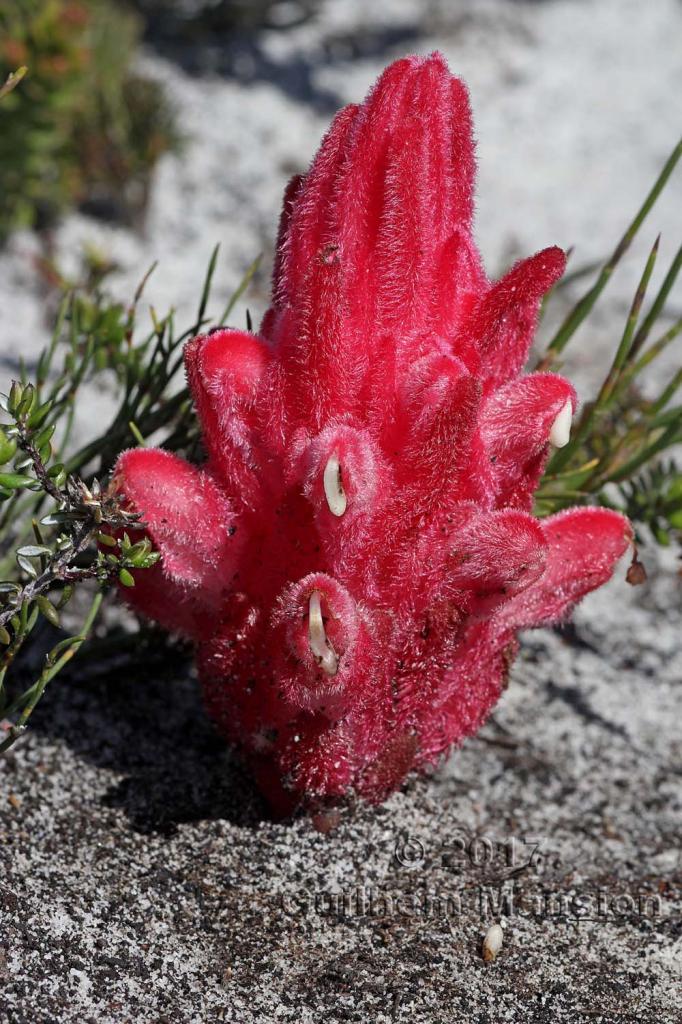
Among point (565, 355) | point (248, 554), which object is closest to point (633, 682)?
point (248, 554)

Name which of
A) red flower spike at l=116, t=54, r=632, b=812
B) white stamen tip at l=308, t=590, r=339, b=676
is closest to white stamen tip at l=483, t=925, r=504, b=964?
red flower spike at l=116, t=54, r=632, b=812

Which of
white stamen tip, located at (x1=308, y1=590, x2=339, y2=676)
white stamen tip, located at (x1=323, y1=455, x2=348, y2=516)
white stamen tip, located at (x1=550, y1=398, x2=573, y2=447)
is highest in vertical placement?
white stamen tip, located at (x1=550, y1=398, x2=573, y2=447)

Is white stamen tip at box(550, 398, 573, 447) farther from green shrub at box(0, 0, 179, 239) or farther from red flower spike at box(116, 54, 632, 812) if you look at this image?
green shrub at box(0, 0, 179, 239)

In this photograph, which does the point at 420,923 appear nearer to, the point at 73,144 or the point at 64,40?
the point at 64,40

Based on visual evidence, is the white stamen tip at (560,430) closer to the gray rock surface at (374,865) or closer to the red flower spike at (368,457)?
Result: the red flower spike at (368,457)

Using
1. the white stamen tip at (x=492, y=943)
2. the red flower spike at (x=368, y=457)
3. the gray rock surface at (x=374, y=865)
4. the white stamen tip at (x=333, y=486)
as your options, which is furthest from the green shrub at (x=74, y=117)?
the white stamen tip at (x=492, y=943)

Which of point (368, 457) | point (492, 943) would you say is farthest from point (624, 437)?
point (492, 943)
